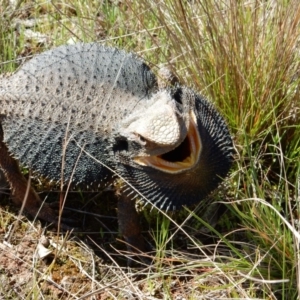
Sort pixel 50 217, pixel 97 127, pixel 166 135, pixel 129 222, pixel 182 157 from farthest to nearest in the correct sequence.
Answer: pixel 50 217 < pixel 129 222 < pixel 97 127 < pixel 182 157 < pixel 166 135

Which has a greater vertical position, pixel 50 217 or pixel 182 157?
pixel 182 157

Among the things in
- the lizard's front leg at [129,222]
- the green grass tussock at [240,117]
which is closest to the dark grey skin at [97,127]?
the lizard's front leg at [129,222]

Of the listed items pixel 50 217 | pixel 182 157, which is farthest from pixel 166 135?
pixel 50 217

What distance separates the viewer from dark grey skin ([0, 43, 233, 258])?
2836 mm

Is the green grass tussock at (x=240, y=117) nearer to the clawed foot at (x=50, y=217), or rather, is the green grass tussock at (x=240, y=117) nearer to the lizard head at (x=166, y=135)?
the lizard head at (x=166, y=135)

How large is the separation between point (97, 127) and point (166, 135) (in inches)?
25.6

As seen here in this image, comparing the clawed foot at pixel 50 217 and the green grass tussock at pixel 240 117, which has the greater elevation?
the green grass tussock at pixel 240 117

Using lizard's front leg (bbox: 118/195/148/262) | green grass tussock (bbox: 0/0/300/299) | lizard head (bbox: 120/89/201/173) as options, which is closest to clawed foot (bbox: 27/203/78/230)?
lizard's front leg (bbox: 118/195/148/262)

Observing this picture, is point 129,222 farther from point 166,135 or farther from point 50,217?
point 166,135

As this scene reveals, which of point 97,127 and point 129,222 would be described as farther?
point 129,222

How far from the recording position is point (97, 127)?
3.10 metres

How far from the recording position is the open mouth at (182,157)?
2656 millimetres

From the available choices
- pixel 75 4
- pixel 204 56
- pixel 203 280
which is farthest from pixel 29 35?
pixel 203 280

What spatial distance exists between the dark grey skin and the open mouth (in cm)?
1
